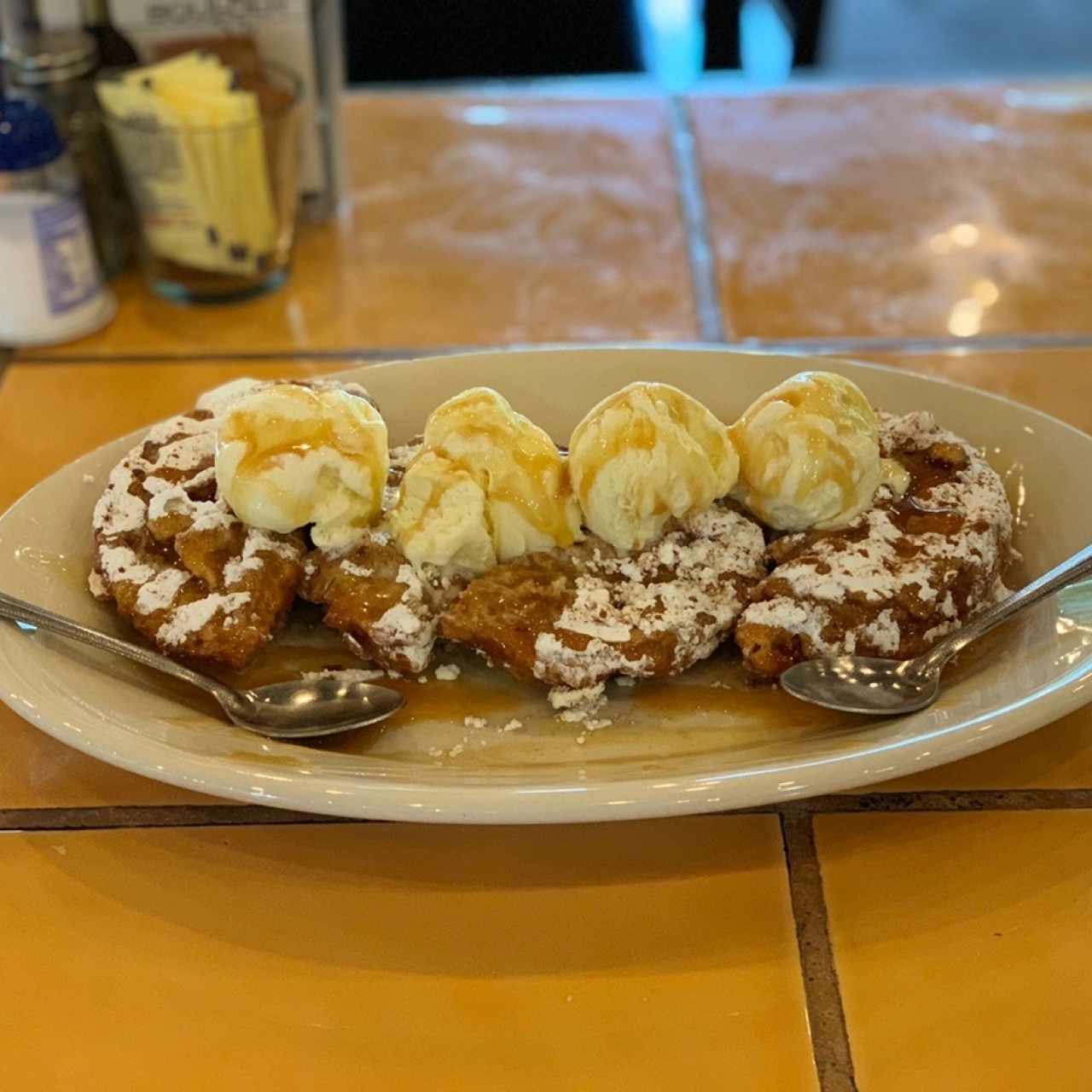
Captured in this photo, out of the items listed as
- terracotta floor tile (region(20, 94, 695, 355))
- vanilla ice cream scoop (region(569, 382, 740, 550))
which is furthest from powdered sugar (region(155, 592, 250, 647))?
terracotta floor tile (region(20, 94, 695, 355))

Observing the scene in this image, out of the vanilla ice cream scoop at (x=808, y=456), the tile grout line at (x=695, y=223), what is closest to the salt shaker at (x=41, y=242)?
the tile grout line at (x=695, y=223)

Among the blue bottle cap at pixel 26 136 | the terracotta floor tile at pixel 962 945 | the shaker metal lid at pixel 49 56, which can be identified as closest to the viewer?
the terracotta floor tile at pixel 962 945

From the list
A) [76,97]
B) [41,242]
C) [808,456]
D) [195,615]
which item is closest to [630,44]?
[76,97]

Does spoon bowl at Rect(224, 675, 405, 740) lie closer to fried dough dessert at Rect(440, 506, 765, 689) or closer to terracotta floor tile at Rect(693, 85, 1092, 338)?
fried dough dessert at Rect(440, 506, 765, 689)

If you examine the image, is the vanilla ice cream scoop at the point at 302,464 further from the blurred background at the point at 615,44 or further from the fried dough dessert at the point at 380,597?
the blurred background at the point at 615,44

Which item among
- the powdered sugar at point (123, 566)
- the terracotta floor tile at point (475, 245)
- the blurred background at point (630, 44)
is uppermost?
the powdered sugar at point (123, 566)

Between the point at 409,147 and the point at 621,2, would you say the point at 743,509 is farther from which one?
the point at 621,2

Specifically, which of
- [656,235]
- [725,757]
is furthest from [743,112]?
[725,757]
